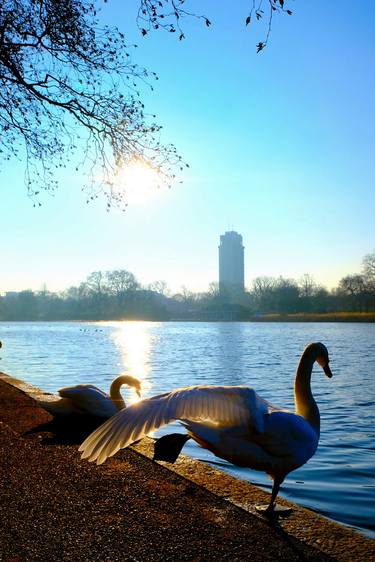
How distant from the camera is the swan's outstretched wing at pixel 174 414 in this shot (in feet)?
10.0

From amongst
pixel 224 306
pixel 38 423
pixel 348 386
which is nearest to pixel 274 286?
pixel 224 306

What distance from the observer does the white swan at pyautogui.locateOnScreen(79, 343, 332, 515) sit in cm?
312

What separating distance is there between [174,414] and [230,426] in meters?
0.85

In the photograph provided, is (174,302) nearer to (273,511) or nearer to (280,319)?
(280,319)

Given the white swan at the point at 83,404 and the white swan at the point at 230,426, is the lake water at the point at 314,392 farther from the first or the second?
the white swan at the point at 230,426

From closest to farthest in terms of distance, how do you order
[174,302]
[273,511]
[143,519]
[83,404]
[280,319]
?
[143,519], [273,511], [83,404], [280,319], [174,302]

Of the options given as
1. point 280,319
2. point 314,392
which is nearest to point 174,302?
point 280,319

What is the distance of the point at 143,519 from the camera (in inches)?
152

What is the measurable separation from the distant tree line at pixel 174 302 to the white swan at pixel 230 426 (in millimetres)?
100623

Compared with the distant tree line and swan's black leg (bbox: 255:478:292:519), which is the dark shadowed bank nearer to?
swan's black leg (bbox: 255:478:292:519)

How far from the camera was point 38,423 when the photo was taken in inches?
298

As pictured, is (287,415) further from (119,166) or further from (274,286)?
(274,286)

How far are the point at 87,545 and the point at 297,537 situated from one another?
140cm

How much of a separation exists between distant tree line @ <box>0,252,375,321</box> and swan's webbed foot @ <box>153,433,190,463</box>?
101311mm
